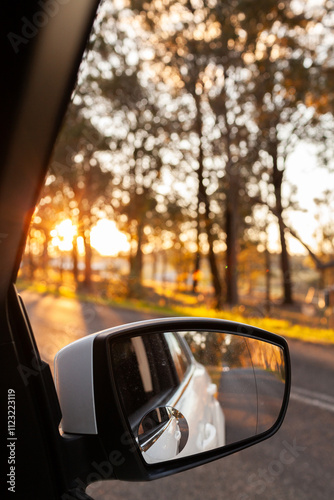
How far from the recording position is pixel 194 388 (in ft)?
6.45

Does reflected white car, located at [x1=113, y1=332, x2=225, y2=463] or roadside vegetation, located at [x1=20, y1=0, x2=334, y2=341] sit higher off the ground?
roadside vegetation, located at [x1=20, y1=0, x2=334, y2=341]

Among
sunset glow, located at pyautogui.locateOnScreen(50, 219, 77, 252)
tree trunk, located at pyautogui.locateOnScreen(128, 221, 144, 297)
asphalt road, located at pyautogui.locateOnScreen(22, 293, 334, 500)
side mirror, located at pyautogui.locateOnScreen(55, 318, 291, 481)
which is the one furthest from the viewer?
tree trunk, located at pyautogui.locateOnScreen(128, 221, 144, 297)

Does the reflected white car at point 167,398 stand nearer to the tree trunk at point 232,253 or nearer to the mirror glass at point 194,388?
the mirror glass at point 194,388

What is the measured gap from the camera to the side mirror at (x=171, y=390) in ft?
3.48

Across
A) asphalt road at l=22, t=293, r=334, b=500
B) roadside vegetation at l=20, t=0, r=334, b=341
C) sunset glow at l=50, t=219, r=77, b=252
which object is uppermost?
roadside vegetation at l=20, t=0, r=334, b=341

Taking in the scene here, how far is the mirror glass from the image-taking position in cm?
118

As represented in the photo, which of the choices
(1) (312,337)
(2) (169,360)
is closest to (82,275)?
(1) (312,337)

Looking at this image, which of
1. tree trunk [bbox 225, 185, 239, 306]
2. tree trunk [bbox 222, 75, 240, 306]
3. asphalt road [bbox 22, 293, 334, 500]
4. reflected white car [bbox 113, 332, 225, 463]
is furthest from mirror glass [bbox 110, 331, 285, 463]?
tree trunk [bbox 225, 185, 239, 306]

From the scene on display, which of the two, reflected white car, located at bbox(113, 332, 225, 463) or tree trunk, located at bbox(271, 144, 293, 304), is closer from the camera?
reflected white car, located at bbox(113, 332, 225, 463)

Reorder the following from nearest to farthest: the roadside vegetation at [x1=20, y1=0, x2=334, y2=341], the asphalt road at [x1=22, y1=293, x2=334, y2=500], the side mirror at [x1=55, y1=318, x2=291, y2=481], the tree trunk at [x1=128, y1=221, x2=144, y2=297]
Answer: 1. the side mirror at [x1=55, y1=318, x2=291, y2=481]
2. the asphalt road at [x1=22, y1=293, x2=334, y2=500]
3. the roadside vegetation at [x1=20, y1=0, x2=334, y2=341]
4. the tree trunk at [x1=128, y1=221, x2=144, y2=297]

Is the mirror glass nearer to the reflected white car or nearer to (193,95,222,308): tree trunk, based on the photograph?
the reflected white car

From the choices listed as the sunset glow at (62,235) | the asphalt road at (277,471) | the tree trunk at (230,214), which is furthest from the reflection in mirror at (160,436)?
the tree trunk at (230,214)

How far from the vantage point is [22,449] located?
1.06m

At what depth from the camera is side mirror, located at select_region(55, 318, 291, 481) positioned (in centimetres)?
106
